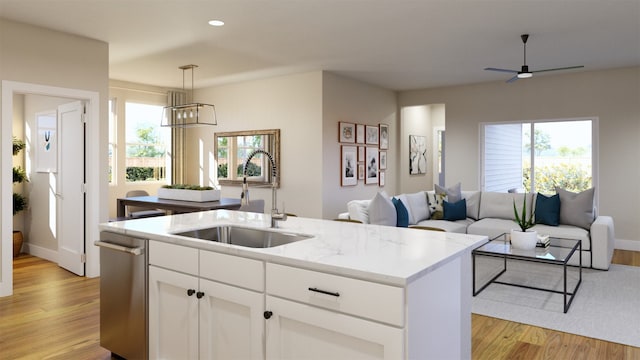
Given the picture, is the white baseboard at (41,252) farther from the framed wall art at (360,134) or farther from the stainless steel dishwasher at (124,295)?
the framed wall art at (360,134)

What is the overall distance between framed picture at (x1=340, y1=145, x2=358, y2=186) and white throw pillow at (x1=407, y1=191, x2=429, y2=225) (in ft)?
3.89

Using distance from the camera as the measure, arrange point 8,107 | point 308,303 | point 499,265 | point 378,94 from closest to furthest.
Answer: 1. point 308,303
2. point 8,107
3. point 499,265
4. point 378,94

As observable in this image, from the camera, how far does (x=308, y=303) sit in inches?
68.4

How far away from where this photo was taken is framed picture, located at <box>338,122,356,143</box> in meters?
6.74

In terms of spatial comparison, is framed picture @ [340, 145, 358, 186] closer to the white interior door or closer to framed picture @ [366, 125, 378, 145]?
framed picture @ [366, 125, 378, 145]

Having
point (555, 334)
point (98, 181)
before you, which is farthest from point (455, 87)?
point (98, 181)

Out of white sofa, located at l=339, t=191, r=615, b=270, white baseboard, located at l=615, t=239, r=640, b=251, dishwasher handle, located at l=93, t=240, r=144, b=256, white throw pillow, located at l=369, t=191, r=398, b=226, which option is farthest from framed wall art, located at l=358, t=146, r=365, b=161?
dishwasher handle, located at l=93, t=240, r=144, b=256

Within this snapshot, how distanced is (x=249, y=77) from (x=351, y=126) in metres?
1.77

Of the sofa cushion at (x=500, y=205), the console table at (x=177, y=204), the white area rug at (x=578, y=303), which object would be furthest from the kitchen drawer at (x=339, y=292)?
the sofa cushion at (x=500, y=205)

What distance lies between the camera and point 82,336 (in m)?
3.14

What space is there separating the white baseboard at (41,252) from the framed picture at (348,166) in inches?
156

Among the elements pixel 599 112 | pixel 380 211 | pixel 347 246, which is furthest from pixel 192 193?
pixel 599 112

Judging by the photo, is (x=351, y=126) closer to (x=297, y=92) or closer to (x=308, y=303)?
(x=297, y=92)

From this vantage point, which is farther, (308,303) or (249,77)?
(249,77)
